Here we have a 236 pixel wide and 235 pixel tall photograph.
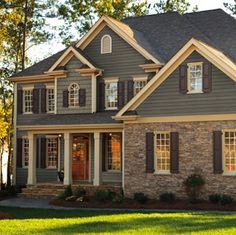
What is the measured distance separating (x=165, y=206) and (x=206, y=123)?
12.3 ft

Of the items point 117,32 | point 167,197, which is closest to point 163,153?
point 167,197

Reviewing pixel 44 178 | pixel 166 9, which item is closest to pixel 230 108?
pixel 44 178

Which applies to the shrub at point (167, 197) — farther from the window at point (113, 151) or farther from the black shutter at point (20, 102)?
the black shutter at point (20, 102)

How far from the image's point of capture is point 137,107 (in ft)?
76.5

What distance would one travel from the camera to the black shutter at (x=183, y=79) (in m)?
22.3

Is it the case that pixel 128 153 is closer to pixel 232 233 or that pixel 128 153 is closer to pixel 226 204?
pixel 226 204

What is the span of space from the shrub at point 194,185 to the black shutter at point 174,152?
0.79 metres

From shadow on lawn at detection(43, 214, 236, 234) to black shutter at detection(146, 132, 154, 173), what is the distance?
20.2ft

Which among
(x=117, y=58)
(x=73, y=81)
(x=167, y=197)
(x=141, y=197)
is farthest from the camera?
(x=73, y=81)

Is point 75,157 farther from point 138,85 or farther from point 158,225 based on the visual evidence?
point 158,225

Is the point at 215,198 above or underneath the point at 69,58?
underneath

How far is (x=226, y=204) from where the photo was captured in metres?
20.5

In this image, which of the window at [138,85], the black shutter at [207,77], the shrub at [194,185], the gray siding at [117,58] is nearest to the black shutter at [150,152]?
the shrub at [194,185]

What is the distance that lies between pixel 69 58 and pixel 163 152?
27.5 ft
